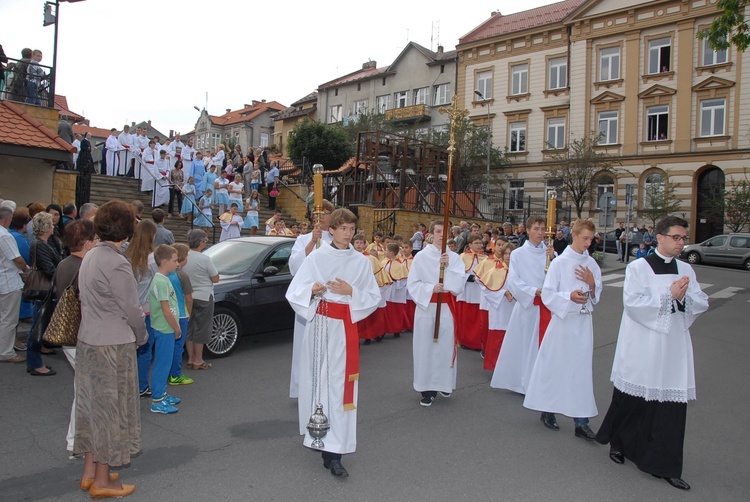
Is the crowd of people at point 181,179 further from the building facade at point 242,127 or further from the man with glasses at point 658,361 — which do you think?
the building facade at point 242,127

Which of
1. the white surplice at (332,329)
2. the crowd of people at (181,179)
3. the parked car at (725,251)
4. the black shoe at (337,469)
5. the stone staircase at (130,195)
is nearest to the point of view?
the black shoe at (337,469)

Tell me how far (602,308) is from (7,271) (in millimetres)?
11576

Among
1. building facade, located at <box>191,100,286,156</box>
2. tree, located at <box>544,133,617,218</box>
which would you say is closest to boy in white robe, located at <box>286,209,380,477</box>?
tree, located at <box>544,133,617,218</box>

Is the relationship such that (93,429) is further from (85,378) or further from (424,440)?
(424,440)

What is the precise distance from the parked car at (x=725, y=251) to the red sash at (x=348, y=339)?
2391 cm

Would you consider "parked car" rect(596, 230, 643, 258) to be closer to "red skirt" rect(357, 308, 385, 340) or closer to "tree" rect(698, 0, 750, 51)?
"tree" rect(698, 0, 750, 51)

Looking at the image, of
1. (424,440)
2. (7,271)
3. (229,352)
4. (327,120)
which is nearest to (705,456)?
(424,440)

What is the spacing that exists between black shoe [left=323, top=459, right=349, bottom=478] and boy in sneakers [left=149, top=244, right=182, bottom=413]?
2.08 m

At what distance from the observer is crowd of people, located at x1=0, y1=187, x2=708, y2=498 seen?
400cm

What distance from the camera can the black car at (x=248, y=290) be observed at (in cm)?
816

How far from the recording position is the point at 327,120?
51.2 m

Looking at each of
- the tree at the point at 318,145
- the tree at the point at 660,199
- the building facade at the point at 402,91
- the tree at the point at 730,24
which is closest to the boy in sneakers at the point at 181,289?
the tree at the point at 730,24

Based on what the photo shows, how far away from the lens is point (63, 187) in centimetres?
1312

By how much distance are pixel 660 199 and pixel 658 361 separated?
A: 93.4ft
